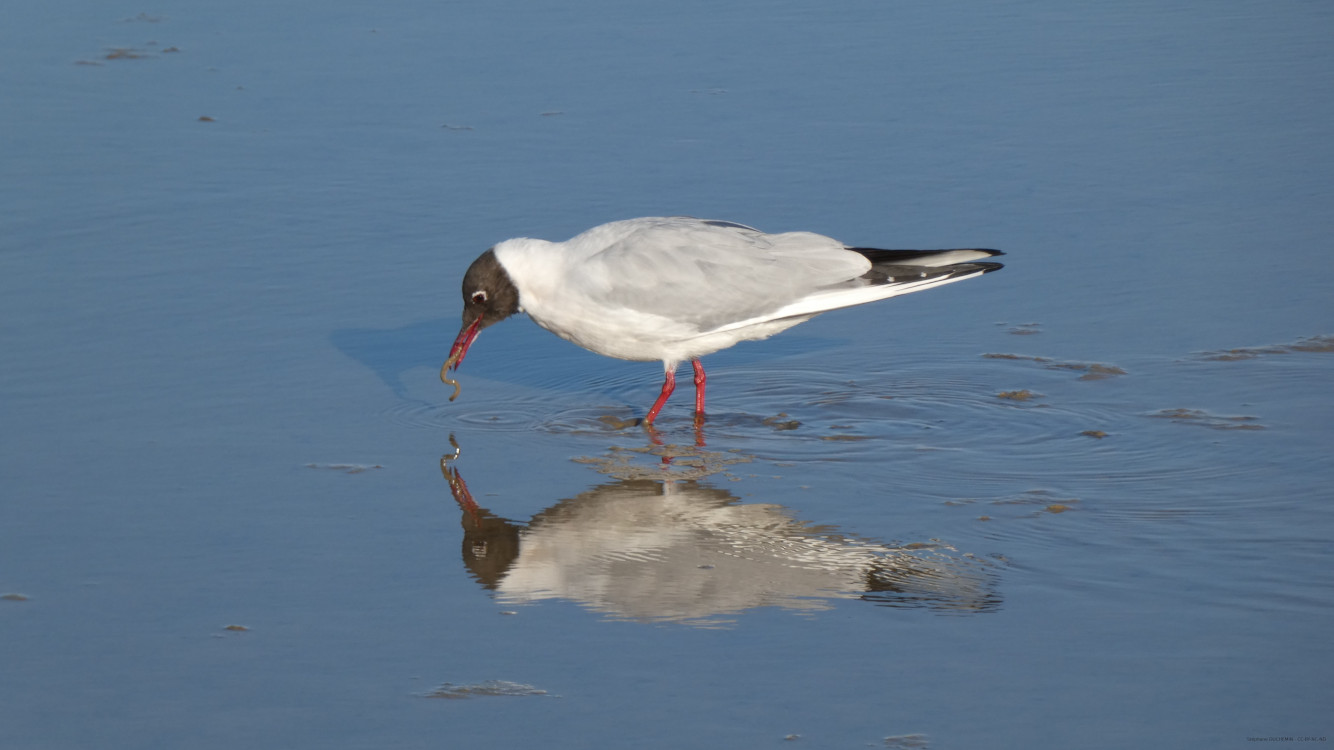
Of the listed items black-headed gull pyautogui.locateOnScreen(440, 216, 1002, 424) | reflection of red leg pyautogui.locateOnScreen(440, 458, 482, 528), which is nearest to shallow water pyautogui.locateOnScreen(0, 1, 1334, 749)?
reflection of red leg pyautogui.locateOnScreen(440, 458, 482, 528)

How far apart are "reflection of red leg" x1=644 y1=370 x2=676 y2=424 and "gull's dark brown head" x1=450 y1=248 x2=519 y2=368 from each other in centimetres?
Result: 66

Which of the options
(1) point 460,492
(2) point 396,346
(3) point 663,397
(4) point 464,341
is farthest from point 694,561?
(2) point 396,346

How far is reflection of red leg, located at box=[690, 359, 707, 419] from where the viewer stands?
21.6 feet

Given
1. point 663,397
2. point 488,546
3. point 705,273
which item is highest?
point 705,273

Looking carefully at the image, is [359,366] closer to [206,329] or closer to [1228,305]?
[206,329]

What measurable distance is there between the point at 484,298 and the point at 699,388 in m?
0.92

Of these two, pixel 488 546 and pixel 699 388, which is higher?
pixel 699 388

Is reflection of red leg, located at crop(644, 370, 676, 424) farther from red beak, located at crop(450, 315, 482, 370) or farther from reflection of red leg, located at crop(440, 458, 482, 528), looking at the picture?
reflection of red leg, located at crop(440, 458, 482, 528)

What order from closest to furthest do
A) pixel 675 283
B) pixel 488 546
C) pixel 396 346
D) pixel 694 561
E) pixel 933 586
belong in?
pixel 933 586 < pixel 694 561 < pixel 488 546 < pixel 675 283 < pixel 396 346

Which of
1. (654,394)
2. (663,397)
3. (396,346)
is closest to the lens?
(663,397)

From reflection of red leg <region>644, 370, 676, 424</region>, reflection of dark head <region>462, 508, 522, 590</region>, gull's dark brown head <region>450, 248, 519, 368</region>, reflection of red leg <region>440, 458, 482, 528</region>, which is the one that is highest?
gull's dark brown head <region>450, 248, 519, 368</region>

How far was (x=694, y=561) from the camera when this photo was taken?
5.18m

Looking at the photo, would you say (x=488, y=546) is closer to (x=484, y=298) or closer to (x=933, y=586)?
(x=933, y=586)

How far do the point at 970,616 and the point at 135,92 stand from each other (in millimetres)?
7296
